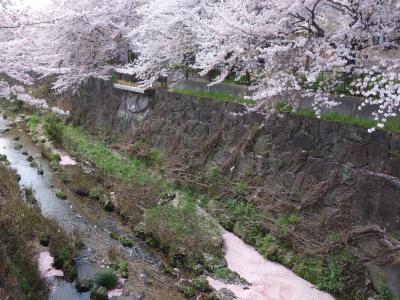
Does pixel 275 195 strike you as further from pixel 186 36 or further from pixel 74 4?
pixel 74 4

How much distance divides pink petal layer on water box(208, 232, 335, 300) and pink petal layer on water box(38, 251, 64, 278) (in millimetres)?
3278

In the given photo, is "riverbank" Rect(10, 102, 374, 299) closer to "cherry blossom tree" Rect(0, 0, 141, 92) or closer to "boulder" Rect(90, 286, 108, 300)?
"boulder" Rect(90, 286, 108, 300)

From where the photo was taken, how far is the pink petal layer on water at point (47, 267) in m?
8.77

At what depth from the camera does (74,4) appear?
18.4 metres

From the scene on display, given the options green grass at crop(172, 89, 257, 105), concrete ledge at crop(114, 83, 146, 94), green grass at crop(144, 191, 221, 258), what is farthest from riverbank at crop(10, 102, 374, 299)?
concrete ledge at crop(114, 83, 146, 94)

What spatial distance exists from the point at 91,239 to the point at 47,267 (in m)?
1.77

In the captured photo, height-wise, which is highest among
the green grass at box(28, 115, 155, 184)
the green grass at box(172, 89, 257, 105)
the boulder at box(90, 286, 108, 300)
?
the green grass at box(172, 89, 257, 105)

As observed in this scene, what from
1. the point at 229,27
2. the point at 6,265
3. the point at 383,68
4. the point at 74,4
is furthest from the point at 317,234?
the point at 74,4

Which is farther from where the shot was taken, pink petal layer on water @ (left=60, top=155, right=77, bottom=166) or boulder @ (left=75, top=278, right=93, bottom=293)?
pink petal layer on water @ (left=60, top=155, right=77, bottom=166)

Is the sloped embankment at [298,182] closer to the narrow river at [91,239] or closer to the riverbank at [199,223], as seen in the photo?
the riverbank at [199,223]

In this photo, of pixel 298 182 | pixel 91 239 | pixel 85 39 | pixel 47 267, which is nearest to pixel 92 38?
pixel 85 39

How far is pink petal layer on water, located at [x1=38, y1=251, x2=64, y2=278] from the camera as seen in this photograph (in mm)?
8773

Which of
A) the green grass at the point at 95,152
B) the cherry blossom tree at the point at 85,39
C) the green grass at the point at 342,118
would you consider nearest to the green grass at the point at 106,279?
the green grass at the point at 95,152

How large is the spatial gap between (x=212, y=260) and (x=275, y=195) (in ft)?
7.78
